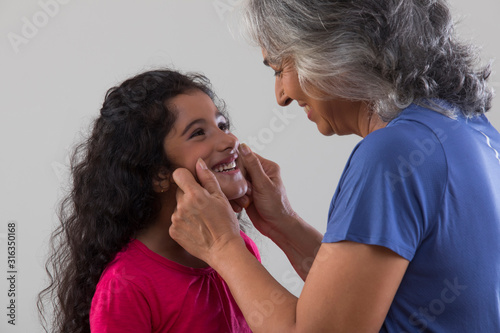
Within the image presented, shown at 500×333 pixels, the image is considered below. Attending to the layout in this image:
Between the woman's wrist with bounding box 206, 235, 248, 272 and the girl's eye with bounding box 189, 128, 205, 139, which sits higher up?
the girl's eye with bounding box 189, 128, 205, 139

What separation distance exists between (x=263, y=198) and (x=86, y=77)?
1.50 meters

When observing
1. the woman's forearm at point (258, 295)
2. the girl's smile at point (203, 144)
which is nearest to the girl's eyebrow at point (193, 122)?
the girl's smile at point (203, 144)

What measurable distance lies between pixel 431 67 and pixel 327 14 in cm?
23

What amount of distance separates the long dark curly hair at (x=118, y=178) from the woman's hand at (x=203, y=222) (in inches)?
10.0

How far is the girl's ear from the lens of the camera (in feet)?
4.94

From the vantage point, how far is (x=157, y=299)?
135 cm

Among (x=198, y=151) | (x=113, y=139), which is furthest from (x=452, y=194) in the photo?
(x=113, y=139)

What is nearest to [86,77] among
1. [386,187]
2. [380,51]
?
[380,51]

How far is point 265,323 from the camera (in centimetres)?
101

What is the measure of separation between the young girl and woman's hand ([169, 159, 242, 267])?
20cm

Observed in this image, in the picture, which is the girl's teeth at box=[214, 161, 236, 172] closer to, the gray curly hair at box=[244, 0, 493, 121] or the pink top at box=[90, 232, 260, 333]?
the pink top at box=[90, 232, 260, 333]

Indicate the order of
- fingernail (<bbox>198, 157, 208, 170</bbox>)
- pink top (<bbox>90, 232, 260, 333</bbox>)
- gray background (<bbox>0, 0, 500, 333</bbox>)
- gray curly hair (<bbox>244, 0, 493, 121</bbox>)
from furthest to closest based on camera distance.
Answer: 1. gray background (<bbox>0, 0, 500, 333</bbox>)
2. fingernail (<bbox>198, 157, 208, 170</bbox>)
3. pink top (<bbox>90, 232, 260, 333</bbox>)
4. gray curly hair (<bbox>244, 0, 493, 121</bbox>)

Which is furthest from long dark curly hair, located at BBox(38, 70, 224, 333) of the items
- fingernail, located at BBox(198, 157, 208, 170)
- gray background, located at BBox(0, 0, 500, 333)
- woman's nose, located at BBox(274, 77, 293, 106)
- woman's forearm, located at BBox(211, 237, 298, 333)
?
gray background, located at BBox(0, 0, 500, 333)

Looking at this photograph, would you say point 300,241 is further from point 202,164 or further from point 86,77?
point 86,77
